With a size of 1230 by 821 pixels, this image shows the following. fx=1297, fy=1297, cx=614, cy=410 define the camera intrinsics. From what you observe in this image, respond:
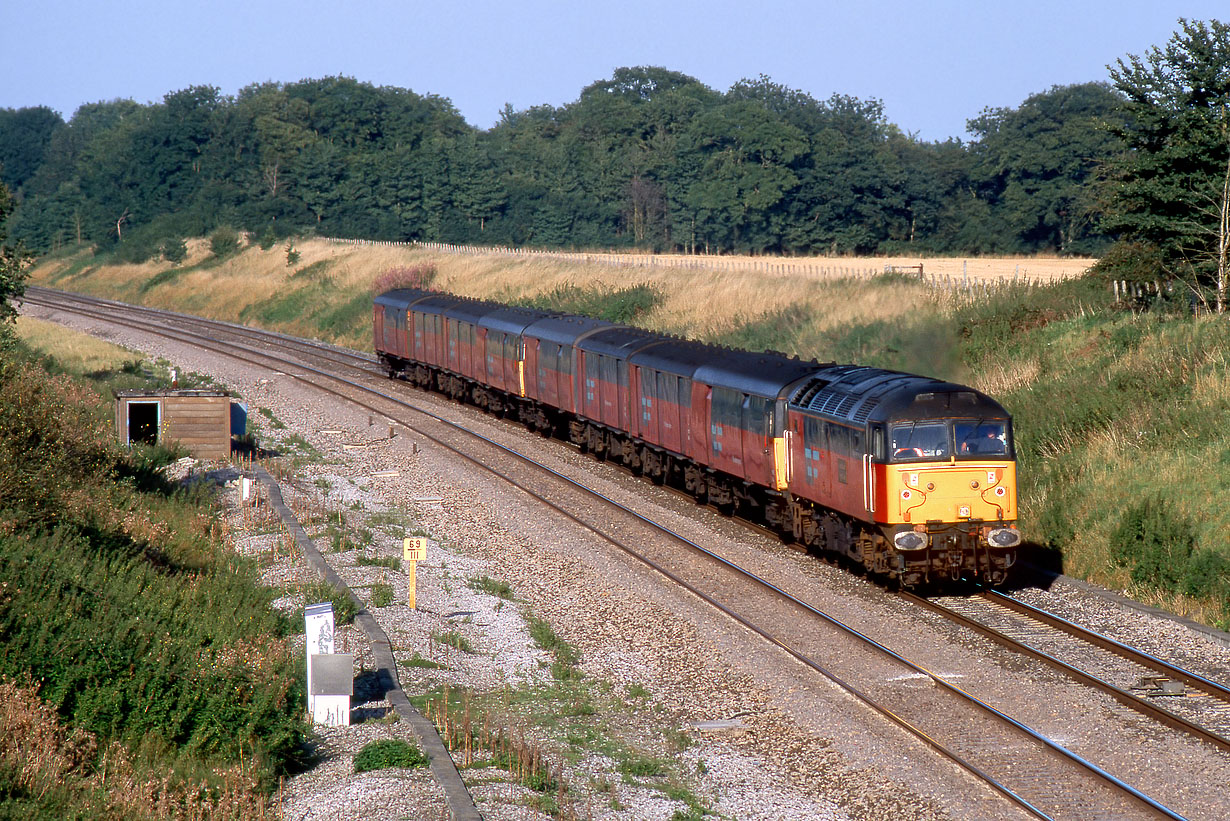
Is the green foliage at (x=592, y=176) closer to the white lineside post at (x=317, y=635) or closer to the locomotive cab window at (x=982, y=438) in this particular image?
the locomotive cab window at (x=982, y=438)

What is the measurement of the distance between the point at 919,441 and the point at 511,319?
64.2 ft

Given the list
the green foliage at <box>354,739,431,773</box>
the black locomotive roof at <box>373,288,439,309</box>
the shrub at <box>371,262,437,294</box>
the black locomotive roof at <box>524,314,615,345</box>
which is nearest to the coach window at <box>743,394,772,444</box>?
the black locomotive roof at <box>524,314,615,345</box>

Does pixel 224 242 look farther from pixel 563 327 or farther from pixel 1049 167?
pixel 563 327

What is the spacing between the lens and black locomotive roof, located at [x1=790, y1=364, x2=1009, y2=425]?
18062 mm

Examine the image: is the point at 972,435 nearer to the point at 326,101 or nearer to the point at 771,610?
the point at 771,610

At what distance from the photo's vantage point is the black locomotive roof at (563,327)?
3186 cm

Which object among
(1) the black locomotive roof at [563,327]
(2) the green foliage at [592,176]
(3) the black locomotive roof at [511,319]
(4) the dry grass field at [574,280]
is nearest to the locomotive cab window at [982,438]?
(1) the black locomotive roof at [563,327]

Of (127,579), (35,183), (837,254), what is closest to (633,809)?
(127,579)

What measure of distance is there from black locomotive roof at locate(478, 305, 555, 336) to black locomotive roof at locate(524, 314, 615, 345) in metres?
0.50

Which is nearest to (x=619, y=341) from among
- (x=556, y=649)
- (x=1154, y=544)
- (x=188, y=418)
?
(x=188, y=418)

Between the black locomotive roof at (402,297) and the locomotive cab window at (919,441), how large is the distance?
28953 mm

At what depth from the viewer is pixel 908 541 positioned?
17.6 meters

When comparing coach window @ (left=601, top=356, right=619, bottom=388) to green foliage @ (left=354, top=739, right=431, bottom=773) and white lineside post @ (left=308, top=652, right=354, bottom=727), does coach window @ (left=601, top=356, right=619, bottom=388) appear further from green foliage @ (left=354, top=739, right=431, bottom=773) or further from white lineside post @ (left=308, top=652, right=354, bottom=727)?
green foliage @ (left=354, top=739, right=431, bottom=773)

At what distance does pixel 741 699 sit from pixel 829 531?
6275 mm
